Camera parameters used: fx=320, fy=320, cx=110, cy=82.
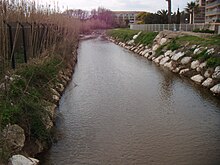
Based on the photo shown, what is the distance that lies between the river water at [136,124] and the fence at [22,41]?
1848 mm

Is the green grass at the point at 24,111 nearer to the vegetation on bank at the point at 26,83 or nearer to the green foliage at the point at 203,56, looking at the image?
the vegetation on bank at the point at 26,83

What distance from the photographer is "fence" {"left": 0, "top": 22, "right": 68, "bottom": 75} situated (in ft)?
25.5

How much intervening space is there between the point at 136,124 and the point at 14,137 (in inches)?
124

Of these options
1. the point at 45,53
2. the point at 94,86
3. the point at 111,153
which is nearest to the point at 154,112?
the point at 111,153

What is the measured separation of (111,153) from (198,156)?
5.35 feet

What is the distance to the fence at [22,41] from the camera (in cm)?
776

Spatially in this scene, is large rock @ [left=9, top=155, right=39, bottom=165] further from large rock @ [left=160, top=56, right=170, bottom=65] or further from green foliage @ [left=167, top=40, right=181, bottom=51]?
green foliage @ [left=167, top=40, right=181, bottom=51]

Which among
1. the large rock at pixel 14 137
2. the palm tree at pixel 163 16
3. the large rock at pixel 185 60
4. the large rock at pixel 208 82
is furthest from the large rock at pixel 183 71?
the palm tree at pixel 163 16

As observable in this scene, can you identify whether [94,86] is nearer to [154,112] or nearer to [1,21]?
[154,112]

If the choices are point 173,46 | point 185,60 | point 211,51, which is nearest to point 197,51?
point 185,60

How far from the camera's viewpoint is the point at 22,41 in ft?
35.6

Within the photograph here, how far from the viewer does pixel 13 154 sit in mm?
5191

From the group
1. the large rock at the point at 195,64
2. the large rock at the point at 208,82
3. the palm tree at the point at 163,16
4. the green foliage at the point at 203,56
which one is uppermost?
the palm tree at the point at 163,16

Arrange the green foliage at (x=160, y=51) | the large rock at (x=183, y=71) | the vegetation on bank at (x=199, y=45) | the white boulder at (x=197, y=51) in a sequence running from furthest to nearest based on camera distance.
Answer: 1. the green foliage at (x=160, y=51)
2. the white boulder at (x=197, y=51)
3. the large rock at (x=183, y=71)
4. the vegetation on bank at (x=199, y=45)
